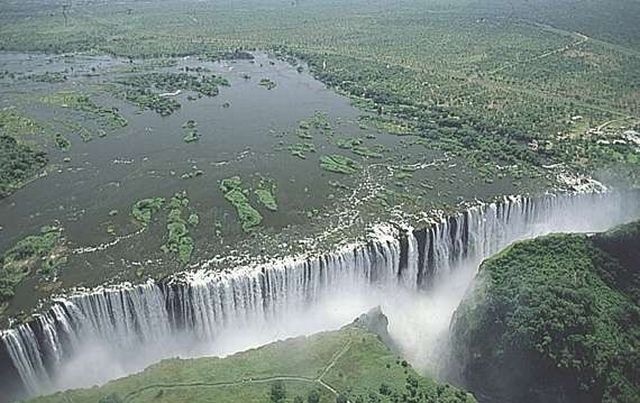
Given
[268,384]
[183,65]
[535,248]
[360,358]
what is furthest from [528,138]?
[183,65]

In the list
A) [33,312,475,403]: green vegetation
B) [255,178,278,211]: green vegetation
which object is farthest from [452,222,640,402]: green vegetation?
[255,178,278,211]: green vegetation

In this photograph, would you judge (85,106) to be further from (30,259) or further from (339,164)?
(30,259)

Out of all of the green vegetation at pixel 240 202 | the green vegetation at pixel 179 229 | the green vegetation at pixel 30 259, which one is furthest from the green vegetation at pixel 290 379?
the green vegetation at pixel 240 202

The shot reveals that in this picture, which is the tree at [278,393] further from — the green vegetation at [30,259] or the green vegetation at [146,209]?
the green vegetation at [146,209]

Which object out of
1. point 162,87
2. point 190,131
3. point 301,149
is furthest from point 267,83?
point 301,149

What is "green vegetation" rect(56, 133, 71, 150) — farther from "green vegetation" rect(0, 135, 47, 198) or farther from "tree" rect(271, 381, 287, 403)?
"tree" rect(271, 381, 287, 403)
